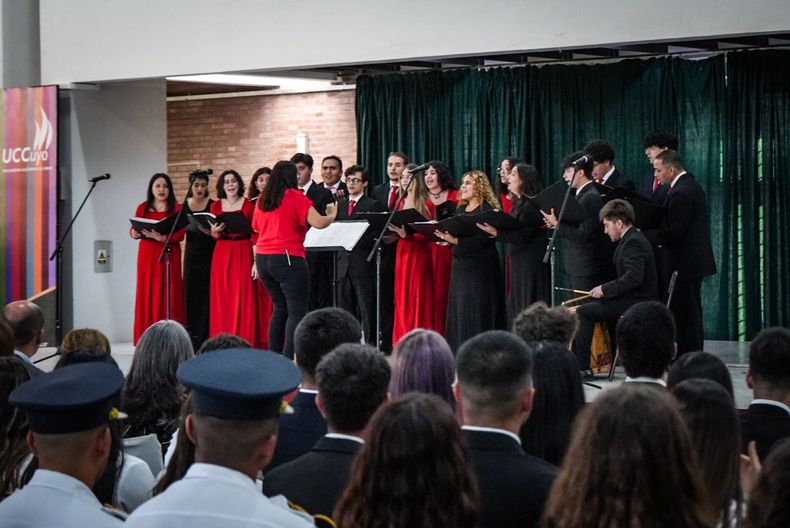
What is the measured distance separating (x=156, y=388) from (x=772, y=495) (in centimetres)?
238

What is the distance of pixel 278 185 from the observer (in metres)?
7.89

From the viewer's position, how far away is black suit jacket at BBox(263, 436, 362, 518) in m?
2.47

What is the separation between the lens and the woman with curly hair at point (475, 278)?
8055 millimetres

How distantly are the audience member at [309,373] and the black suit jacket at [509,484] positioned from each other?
93 centimetres

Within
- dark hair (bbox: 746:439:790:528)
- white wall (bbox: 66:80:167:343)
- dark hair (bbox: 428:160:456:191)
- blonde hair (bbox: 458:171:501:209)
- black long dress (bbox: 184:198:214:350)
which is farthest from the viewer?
white wall (bbox: 66:80:167:343)

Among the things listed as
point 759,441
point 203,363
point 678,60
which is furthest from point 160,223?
point 203,363

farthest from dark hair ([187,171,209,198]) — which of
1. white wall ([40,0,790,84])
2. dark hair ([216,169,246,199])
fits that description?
white wall ([40,0,790,84])

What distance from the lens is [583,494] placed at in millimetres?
1908

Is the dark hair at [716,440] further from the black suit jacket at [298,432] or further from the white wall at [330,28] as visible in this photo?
the white wall at [330,28]

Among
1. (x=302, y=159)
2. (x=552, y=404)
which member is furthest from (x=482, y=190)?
(x=552, y=404)

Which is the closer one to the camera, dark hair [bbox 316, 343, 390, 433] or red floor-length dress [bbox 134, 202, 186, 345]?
dark hair [bbox 316, 343, 390, 433]

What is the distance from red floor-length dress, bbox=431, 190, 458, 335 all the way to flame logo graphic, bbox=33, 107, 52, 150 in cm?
385

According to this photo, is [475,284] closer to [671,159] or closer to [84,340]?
[671,159]

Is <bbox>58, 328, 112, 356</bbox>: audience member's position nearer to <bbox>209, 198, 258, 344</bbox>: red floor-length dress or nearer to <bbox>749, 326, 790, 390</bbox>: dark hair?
<bbox>749, 326, 790, 390</bbox>: dark hair
